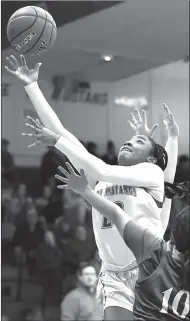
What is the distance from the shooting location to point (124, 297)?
421 cm

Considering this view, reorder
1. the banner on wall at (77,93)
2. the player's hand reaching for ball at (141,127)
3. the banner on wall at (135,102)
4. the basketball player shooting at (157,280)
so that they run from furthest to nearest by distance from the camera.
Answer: the banner on wall at (77,93) < the banner on wall at (135,102) < the player's hand reaching for ball at (141,127) < the basketball player shooting at (157,280)

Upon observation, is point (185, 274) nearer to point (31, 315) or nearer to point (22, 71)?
point (22, 71)

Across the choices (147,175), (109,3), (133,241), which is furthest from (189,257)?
(109,3)

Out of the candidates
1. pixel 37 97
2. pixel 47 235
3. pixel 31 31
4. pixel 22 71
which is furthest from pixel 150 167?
pixel 47 235

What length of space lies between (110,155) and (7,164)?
145 cm

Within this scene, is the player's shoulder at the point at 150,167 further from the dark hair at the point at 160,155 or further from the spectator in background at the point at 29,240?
the spectator in background at the point at 29,240

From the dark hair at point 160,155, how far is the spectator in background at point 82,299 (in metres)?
3.04

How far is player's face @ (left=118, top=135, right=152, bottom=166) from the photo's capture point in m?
4.35

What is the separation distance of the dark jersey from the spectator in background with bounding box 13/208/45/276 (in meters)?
5.34

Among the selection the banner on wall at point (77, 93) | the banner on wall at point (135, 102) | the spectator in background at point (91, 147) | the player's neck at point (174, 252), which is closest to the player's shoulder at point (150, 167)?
the player's neck at point (174, 252)

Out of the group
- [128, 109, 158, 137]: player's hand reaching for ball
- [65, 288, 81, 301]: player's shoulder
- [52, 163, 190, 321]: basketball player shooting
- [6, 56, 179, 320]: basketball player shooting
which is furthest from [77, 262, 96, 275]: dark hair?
[52, 163, 190, 321]: basketball player shooting

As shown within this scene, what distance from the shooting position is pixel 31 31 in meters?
4.66

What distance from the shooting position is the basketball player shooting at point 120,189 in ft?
13.6

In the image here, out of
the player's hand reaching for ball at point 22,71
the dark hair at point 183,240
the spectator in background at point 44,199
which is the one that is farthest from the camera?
the spectator in background at point 44,199
